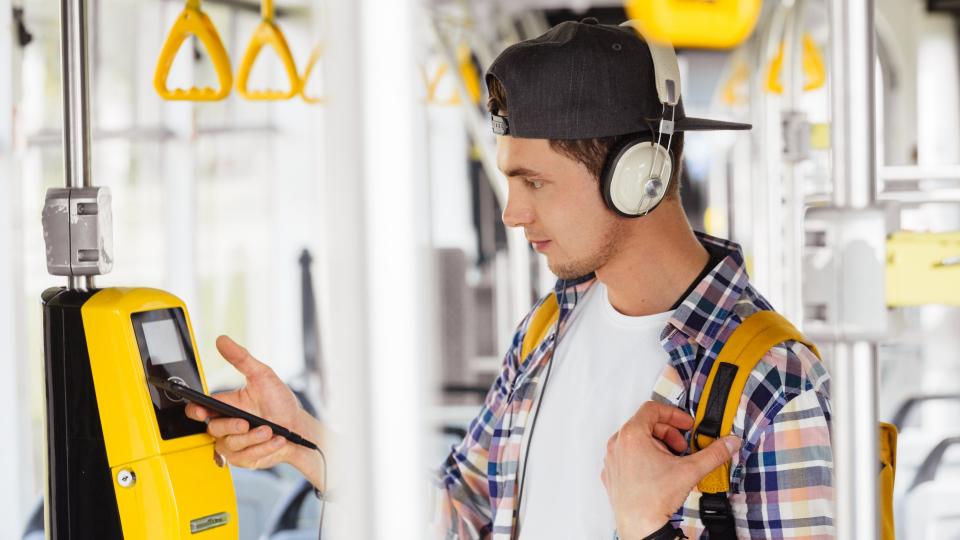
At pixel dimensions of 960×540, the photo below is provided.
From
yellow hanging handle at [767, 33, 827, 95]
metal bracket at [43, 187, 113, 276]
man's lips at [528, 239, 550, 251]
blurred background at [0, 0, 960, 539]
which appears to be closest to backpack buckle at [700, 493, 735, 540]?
blurred background at [0, 0, 960, 539]

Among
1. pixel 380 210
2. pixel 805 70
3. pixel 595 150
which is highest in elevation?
pixel 805 70

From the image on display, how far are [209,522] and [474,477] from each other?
645 millimetres

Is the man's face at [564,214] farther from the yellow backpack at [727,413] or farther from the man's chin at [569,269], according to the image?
the yellow backpack at [727,413]

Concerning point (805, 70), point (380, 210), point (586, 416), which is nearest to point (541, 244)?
point (586, 416)

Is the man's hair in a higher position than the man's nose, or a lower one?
higher

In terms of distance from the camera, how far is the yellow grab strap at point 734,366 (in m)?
1.39

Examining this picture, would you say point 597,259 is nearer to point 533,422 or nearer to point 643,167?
point 643,167

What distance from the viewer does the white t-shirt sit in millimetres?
1664

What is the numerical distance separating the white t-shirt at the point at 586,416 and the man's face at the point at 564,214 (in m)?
0.13

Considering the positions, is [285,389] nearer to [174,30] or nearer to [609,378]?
[609,378]

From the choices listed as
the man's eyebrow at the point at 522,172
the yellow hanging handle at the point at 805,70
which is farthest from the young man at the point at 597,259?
the yellow hanging handle at the point at 805,70

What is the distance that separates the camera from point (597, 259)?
1693mm

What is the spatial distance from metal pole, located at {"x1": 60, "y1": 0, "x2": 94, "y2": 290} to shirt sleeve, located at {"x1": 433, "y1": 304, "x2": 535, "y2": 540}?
81 centimetres

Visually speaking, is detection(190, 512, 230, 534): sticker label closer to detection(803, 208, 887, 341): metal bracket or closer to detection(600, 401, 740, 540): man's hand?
detection(600, 401, 740, 540): man's hand
